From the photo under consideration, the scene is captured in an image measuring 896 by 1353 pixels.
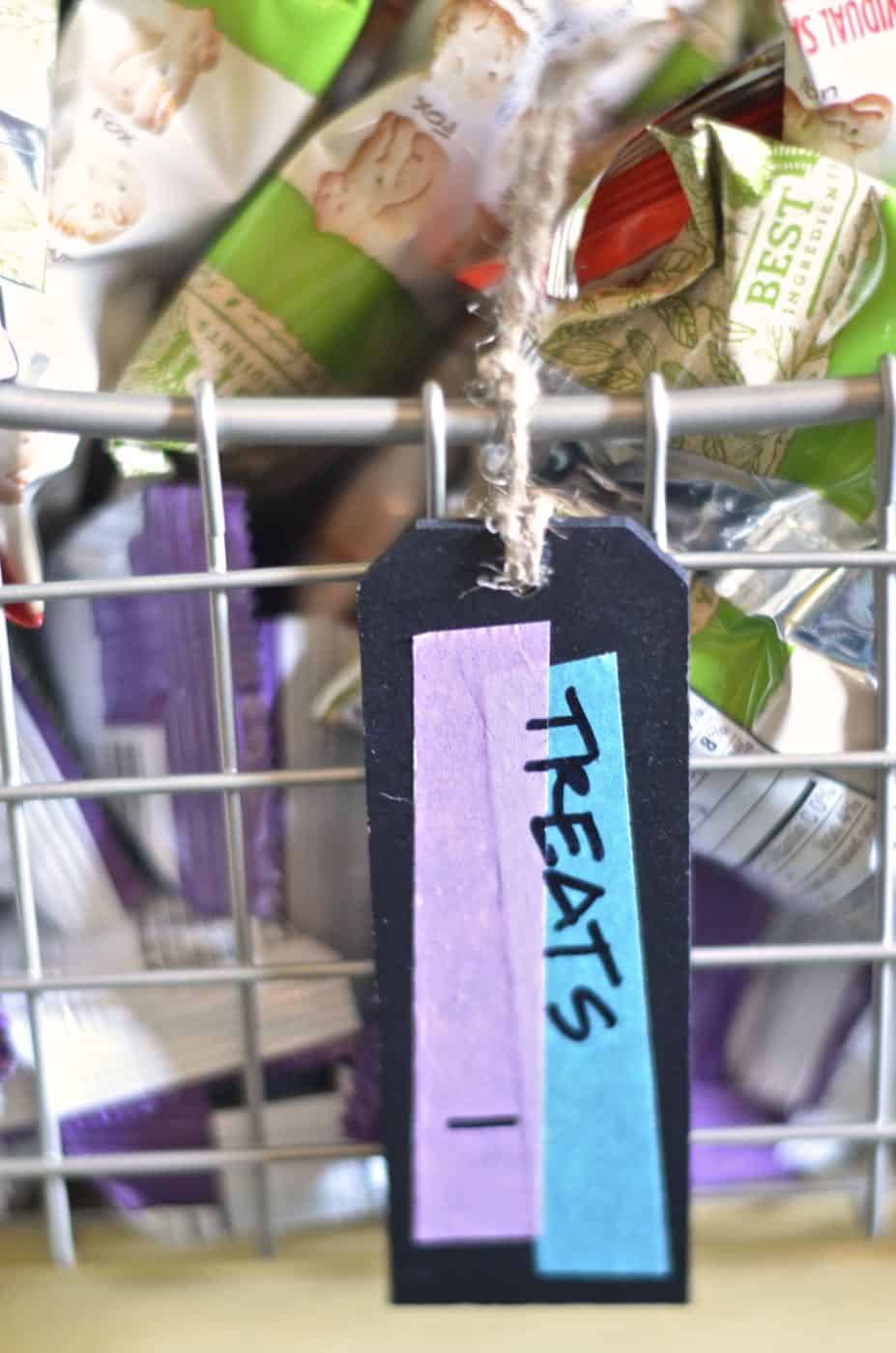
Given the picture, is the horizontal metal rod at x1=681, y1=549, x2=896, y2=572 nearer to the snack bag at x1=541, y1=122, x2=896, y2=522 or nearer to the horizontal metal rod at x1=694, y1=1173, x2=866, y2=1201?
the snack bag at x1=541, y1=122, x2=896, y2=522

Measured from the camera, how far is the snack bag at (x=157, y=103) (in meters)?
0.31

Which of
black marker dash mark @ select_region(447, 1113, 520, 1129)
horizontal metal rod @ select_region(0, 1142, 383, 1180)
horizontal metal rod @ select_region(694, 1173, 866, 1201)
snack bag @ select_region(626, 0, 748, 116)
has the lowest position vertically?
horizontal metal rod @ select_region(694, 1173, 866, 1201)

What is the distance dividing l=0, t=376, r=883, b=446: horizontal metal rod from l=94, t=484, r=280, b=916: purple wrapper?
0.06 metres

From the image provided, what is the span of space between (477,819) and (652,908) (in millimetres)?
47

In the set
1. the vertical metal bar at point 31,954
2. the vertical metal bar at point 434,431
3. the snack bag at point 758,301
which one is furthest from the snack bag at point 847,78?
the vertical metal bar at point 31,954

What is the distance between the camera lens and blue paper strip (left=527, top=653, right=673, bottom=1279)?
0.27 meters

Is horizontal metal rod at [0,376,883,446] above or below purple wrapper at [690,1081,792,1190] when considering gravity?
above

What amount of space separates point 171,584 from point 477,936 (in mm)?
111

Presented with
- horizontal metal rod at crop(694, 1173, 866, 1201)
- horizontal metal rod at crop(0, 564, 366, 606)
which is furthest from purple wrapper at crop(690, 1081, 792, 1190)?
horizontal metal rod at crop(0, 564, 366, 606)

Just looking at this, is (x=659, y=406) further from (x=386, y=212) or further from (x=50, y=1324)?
(x=50, y=1324)

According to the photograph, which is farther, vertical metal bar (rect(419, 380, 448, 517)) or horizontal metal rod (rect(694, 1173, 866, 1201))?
horizontal metal rod (rect(694, 1173, 866, 1201))

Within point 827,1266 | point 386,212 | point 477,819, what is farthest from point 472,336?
point 827,1266

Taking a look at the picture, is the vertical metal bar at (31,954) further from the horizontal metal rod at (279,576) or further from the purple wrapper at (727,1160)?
the purple wrapper at (727,1160)

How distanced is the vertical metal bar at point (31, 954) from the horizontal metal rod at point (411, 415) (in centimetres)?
6
